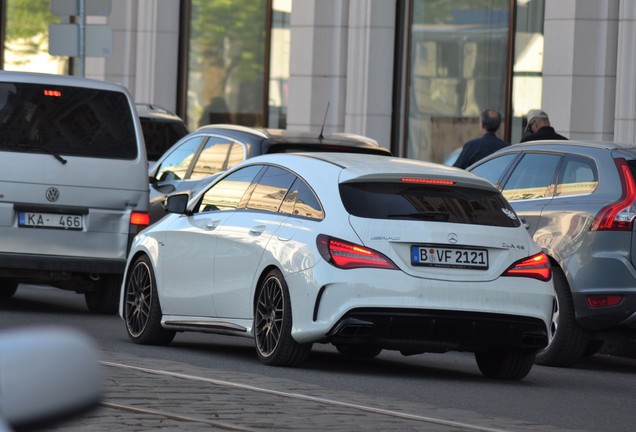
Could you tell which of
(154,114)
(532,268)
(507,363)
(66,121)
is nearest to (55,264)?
(66,121)

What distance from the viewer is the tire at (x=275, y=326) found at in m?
8.78

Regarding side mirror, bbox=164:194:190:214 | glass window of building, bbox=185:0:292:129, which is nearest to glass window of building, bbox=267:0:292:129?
glass window of building, bbox=185:0:292:129

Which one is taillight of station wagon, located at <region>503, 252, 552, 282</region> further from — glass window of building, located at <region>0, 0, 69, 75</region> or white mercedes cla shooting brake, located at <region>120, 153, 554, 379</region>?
glass window of building, located at <region>0, 0, 69, 75</region>

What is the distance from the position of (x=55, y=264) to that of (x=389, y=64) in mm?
11655

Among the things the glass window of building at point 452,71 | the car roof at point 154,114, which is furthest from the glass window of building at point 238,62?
the car roof at point 154,114

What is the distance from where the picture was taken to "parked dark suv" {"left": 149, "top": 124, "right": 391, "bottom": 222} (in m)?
12.5

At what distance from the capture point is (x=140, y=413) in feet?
21.0

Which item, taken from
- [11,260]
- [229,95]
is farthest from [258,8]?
[11,260]

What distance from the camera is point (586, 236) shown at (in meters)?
10.3

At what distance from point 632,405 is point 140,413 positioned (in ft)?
10.3

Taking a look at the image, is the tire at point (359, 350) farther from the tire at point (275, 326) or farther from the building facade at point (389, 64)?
the building facade at point (389, 64)

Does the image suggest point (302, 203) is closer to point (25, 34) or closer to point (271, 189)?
point (271, 189)

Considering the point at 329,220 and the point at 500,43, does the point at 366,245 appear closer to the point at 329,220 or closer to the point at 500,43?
the point at 329,220

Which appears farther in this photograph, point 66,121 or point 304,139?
point 66,121
